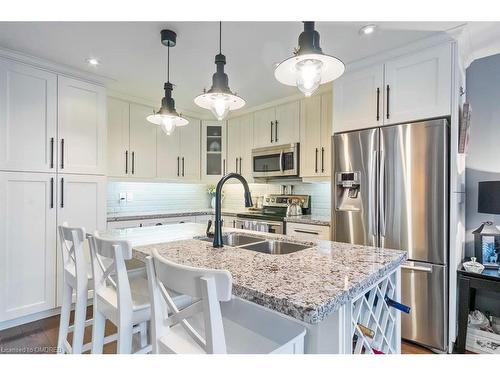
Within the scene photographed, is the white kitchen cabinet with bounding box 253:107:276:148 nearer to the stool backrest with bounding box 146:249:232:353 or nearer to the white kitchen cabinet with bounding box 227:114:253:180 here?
the white kitchen cabinet with bounding box 227:114:253:180

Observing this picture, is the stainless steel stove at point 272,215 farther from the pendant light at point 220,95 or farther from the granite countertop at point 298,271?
the pendant light at point 220,95

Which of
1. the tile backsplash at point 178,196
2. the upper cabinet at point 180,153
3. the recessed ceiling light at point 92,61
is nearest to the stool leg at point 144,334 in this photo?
the tile backsplash at point 178,196

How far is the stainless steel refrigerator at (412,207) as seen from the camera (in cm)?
204

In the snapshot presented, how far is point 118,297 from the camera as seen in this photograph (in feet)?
3.88

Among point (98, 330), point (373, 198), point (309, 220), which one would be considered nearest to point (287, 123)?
point (309, 220)

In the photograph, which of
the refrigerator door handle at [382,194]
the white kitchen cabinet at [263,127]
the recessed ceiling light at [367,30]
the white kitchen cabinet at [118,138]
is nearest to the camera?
the recessed ceiling light at [367,30]

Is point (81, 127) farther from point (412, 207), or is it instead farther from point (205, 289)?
point (412, 207)

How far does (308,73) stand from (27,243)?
9.18ft

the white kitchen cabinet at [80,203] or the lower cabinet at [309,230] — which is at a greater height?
the white kitchen cabinet at [80,203]

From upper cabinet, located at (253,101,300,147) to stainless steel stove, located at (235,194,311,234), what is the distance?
0.79 metres

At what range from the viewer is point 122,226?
129 inches

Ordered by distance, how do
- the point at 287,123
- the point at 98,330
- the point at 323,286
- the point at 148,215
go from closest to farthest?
the point at 323,286
the point at 98,330
the point at 148,215
the point at 287,123

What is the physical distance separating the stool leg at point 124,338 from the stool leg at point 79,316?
538 millimetres

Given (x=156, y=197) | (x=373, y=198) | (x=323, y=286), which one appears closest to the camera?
(x=323, y=286)
